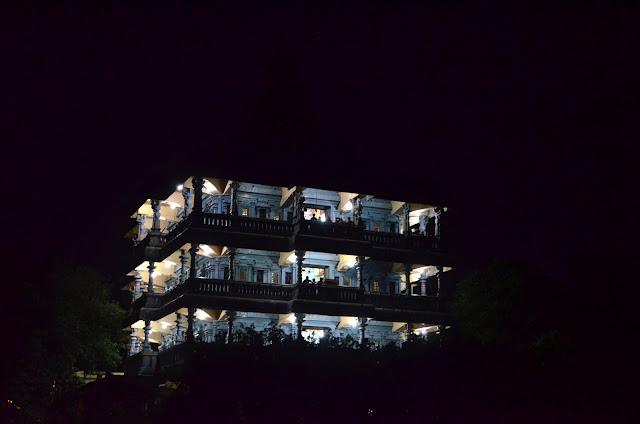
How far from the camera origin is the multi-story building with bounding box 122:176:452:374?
5675cm

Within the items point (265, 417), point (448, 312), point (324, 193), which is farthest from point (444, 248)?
point (265, 417)

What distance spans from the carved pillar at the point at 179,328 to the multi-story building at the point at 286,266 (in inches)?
5.6

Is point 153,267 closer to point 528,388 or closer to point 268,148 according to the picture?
point 268,148

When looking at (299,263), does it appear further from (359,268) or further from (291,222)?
(359,268)

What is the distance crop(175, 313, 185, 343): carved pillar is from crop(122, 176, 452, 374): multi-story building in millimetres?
143

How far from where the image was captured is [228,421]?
124ft

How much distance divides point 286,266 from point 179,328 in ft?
27.9

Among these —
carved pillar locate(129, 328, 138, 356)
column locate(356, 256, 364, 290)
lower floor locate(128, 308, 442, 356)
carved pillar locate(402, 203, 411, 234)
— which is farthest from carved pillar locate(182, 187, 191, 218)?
carved pillar locate(402, 203, 411, 234)

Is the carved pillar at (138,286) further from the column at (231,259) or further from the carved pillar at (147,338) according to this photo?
the column at (231,259)

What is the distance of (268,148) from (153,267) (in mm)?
11766

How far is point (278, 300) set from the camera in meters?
57.1

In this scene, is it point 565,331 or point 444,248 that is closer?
point 565,331

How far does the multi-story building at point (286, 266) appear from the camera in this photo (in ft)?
186

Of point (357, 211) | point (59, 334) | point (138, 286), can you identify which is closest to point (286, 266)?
point (357, 211)
